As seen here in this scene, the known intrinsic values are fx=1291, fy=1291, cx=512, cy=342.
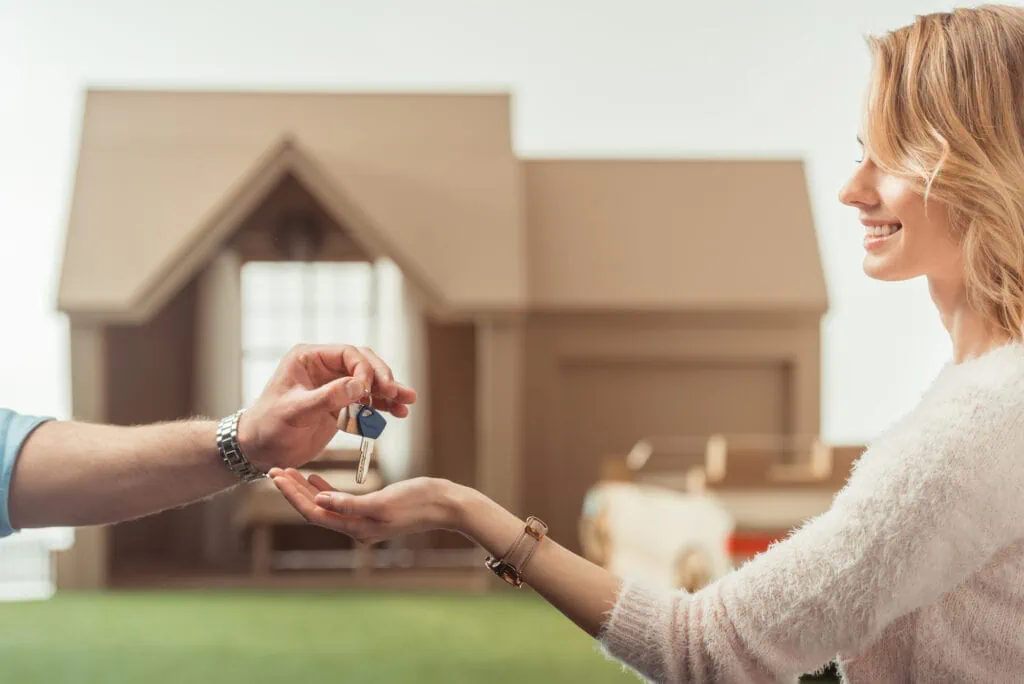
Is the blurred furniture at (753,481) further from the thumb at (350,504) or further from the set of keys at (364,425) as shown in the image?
the thumb at (350,504)

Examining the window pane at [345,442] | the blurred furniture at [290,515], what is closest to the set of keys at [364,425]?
the blurred furniture at [290,515]

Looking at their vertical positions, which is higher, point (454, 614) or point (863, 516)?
point (863, 516)

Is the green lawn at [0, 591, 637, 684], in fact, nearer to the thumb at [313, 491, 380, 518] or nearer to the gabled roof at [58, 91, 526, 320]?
the gabled roof at [58, 91, 526, 320]

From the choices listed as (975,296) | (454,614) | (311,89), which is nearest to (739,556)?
(454,614)

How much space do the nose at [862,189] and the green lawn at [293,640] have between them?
13.3 feet

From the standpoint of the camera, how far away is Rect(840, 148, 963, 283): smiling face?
72.0 inches

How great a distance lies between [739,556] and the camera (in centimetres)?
626

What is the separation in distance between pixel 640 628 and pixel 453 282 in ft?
23.3

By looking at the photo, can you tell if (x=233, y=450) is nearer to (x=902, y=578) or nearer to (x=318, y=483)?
(x=318, y=483)

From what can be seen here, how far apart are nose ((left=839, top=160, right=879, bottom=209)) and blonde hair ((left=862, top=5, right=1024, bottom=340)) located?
5 centimetres

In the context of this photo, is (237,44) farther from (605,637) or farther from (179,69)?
(605,637)

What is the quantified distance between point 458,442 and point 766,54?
4.77 m

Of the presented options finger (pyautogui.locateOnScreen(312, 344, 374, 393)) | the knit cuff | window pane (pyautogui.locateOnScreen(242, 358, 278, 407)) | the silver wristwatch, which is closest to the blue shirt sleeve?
the silver wristwatch

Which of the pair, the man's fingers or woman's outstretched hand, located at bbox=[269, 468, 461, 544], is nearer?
woman's outstretched hand, located at bbox=[269, 468, 461, 544]
